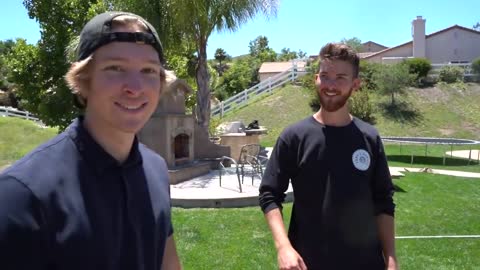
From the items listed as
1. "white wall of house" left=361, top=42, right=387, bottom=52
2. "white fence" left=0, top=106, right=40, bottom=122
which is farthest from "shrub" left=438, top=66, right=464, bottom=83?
"white wall of house" left=361, top=42, right=387, bottom=52

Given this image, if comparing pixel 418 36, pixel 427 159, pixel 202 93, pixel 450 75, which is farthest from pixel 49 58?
pixel 418 36

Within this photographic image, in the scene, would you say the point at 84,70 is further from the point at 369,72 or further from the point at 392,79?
the point at 369,72

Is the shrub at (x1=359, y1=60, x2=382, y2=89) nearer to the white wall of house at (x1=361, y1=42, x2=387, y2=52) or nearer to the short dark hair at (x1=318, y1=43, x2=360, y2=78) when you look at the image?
the short dark hair at (x1=318, y1=43, x2=360, y2=78)

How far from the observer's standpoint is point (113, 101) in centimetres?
162

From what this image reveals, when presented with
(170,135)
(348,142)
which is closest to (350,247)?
(348,142)

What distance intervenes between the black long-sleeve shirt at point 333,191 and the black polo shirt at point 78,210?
103 cm

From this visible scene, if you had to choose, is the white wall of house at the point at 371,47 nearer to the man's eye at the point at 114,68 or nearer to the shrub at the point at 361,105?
the shrub at the point at 361,105

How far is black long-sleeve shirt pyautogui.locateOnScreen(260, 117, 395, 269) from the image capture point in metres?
2.59

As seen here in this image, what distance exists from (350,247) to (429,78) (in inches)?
1435

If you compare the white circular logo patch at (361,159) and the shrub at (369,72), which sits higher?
the shrub at (369,72)

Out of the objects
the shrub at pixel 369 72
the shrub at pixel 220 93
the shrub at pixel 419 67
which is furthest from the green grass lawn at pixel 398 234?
the shrub at pixel 220 93

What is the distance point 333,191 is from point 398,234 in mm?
5526

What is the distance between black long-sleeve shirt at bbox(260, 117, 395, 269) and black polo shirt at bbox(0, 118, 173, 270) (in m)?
1.03

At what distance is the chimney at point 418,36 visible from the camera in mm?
47219
